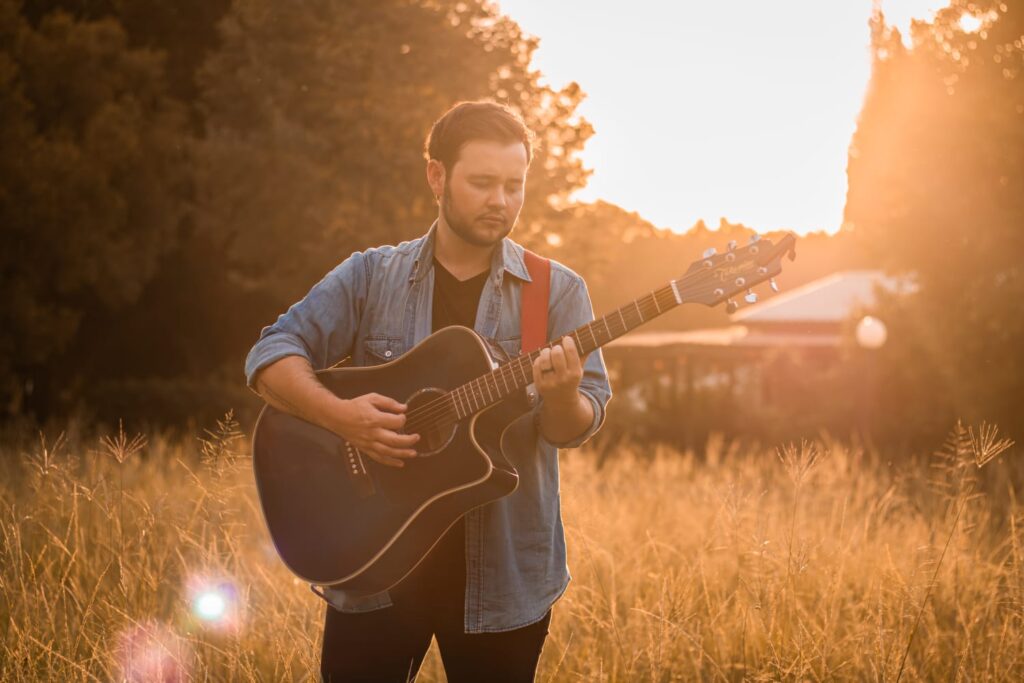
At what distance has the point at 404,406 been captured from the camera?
2.59 metres

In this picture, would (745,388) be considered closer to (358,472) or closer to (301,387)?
(358,472)

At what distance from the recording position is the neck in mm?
2678

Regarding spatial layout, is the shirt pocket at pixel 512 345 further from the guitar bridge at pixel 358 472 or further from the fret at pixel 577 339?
the guitar bridge at pixel 358 472

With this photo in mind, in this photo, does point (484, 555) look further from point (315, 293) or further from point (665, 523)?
point (665, 523)

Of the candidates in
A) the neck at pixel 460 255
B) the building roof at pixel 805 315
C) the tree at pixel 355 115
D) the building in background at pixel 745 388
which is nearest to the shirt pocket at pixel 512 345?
the neck at pixel 460 255

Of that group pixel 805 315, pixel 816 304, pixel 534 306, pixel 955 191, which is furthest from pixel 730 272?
pixel 816 304

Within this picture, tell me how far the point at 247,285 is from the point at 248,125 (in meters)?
2.36

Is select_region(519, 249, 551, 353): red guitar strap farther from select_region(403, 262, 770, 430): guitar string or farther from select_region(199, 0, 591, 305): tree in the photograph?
select_region(199, 0, 591, 305): tree

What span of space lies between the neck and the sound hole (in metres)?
0.37

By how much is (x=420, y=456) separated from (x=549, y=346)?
0.48 metres

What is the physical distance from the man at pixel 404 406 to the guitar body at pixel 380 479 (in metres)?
0.07

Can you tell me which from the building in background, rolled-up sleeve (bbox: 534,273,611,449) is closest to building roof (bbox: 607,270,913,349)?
the building in background

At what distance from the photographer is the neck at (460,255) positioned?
2678 millimetres

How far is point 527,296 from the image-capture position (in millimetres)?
2645
